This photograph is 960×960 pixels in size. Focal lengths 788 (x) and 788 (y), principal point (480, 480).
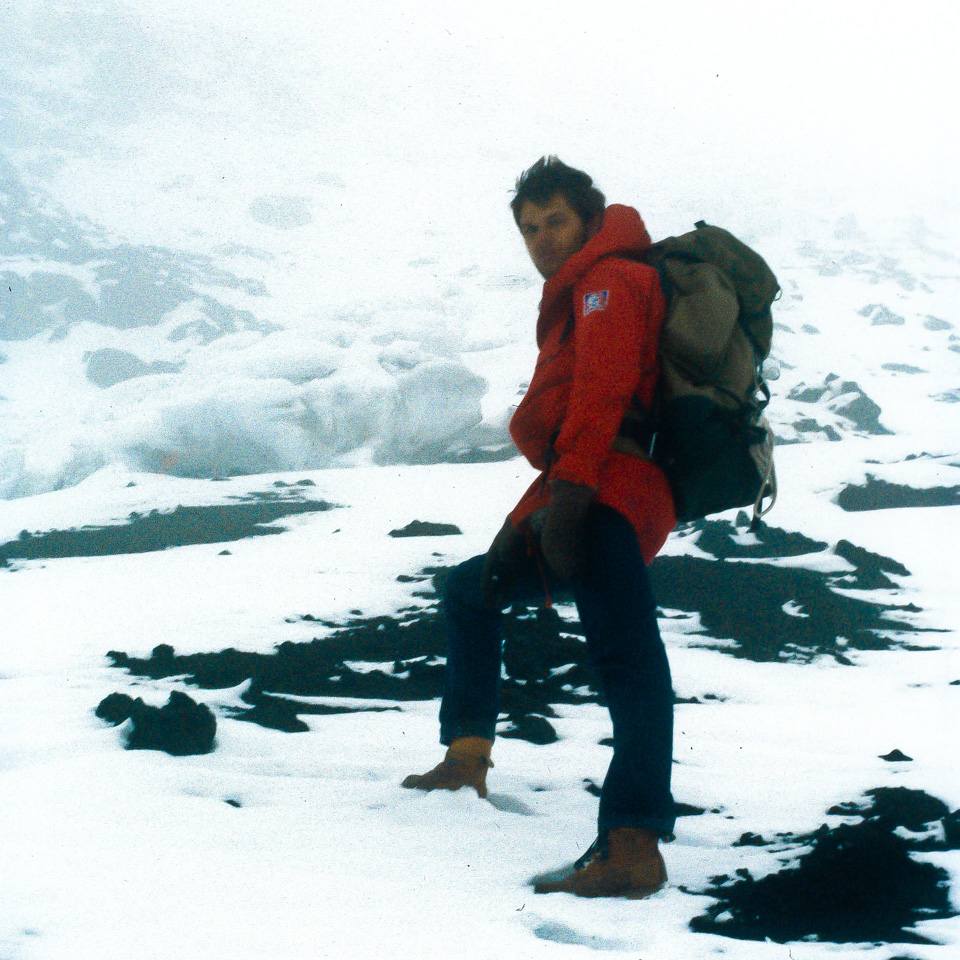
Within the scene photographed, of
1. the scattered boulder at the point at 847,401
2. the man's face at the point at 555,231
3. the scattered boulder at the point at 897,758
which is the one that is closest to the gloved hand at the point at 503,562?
the man's face at the point at 555,231

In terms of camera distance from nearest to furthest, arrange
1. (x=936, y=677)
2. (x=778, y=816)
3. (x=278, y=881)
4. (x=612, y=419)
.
Result: (x=278, y=881)
(x=612, y=419)
(x=778, y=816)
(x=936, y=677)

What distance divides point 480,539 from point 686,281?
5.97m

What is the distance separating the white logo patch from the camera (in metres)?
1.67

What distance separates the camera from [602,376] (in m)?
1.64

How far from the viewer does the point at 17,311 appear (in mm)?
55844

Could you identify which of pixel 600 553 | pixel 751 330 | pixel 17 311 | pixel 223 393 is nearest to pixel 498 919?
pixel 600 553

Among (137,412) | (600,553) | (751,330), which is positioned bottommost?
(600,553)

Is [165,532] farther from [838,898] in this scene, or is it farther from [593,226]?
[838,898]

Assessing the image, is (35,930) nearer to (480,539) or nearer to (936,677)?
(936,677)

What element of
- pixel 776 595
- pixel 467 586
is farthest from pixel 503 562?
pixel 776 595

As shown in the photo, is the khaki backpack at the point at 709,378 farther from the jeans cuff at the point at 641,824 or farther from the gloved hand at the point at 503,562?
the jeans cuff at the point at 641,824

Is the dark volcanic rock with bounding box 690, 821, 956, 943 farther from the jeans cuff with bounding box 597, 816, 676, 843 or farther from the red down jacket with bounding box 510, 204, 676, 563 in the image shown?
the red down jacket with bounding box 510, 204, 676, 563

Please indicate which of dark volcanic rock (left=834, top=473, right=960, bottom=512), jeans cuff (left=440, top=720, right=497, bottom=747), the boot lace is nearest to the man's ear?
jeans cuff (left=440, top=720, right=497, bottom=747)

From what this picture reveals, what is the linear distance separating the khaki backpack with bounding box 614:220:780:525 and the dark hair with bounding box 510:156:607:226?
326 millimetres
